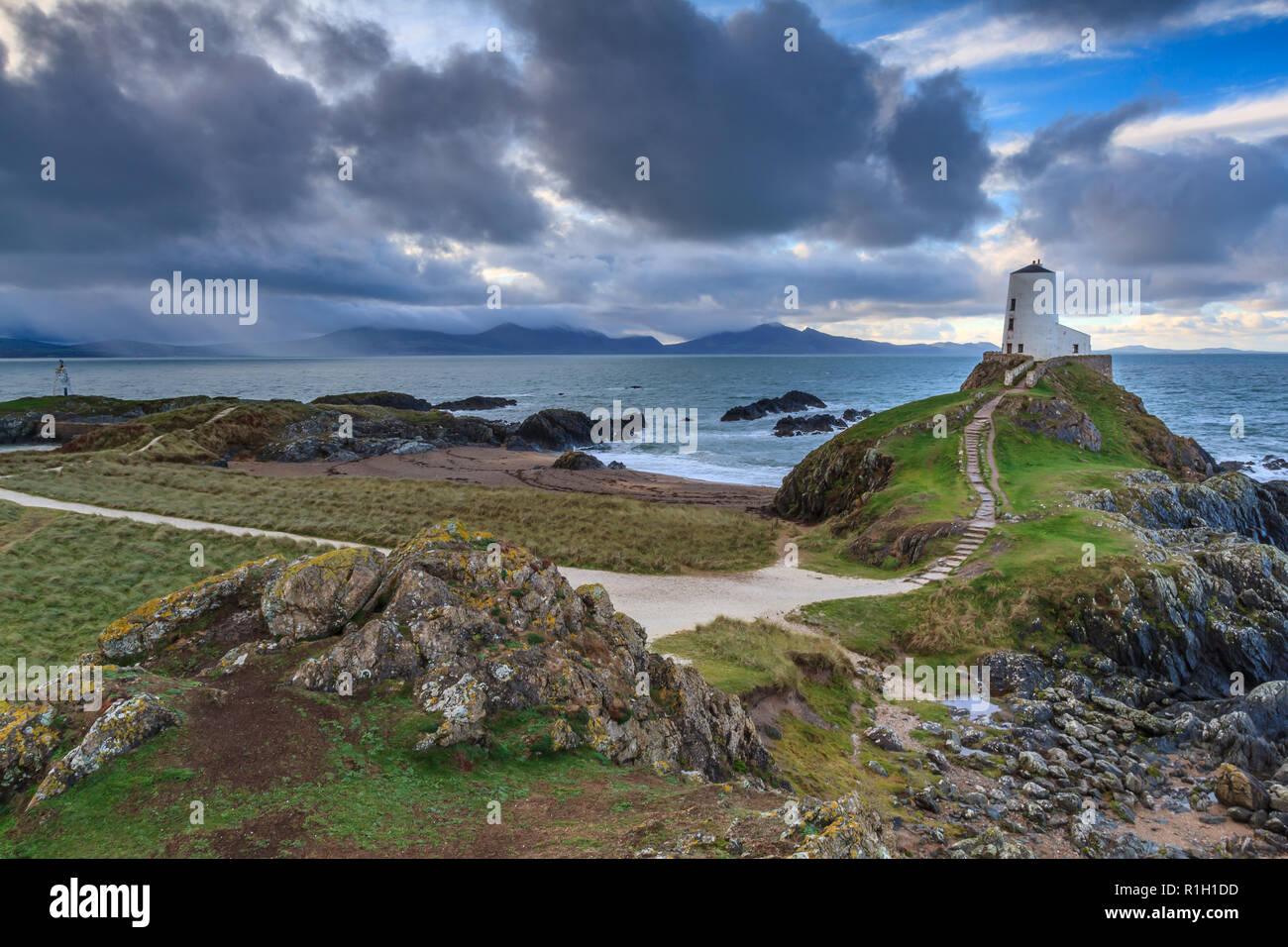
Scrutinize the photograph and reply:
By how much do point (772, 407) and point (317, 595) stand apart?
340 ft

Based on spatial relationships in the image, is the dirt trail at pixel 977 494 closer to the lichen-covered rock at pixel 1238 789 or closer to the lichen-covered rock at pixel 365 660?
the lichen-covered rock at pixel 1238 789

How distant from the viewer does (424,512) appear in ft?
121

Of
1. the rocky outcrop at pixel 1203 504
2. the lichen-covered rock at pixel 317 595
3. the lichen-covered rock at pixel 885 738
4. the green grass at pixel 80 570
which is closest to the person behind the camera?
the lichen-covered rock at pixel 317 595

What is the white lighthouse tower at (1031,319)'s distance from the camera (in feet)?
174

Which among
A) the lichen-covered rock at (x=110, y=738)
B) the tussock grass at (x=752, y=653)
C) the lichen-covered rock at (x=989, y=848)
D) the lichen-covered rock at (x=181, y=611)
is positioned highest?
the lichen-covered rock at (x=181, y=611)

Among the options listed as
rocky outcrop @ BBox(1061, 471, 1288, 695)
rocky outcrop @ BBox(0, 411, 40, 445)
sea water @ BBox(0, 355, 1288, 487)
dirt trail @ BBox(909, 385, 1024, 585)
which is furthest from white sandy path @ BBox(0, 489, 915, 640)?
rocky outcrop @ BBox(0, 411, 40, 445)

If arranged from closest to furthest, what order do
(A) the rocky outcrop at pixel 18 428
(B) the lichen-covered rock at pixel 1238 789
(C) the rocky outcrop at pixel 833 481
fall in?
(B) the lichen-covered rock at pixel 1238 789 < (C) the rocky outcrop at pixel 833 481 < (A) the rocky outcrop at pixel 18 428

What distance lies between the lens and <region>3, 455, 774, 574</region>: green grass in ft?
101

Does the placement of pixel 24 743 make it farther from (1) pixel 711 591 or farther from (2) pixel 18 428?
(2) pixel 18 428

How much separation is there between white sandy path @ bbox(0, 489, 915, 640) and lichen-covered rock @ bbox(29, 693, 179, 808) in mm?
13229

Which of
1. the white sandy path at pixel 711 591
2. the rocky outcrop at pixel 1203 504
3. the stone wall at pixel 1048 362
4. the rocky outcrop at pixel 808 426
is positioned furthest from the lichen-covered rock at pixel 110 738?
the rocky outcrop at pixel 808 426

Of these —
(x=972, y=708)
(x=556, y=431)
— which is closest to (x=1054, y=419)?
(x=972, y=708)

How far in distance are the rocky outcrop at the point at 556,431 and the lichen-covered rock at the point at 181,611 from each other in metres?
69.3

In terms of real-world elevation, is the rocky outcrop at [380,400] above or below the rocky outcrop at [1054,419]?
above
